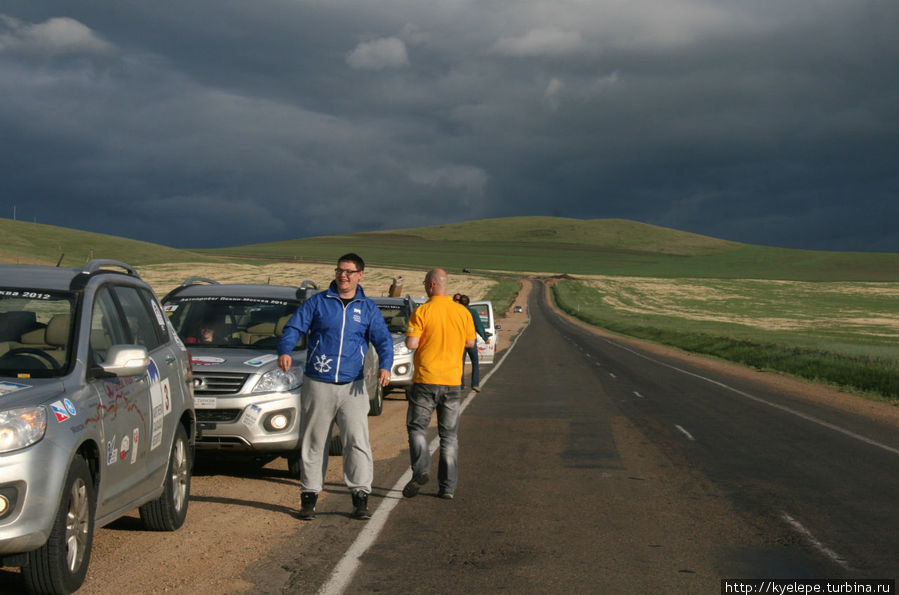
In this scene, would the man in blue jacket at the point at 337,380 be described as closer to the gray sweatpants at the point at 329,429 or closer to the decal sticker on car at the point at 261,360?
the gray sweatpants at the point at 329,429

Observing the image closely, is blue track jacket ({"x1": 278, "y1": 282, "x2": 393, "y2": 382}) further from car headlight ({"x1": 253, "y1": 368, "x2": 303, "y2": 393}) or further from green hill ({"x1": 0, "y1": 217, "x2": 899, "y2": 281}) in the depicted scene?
green hill ({"x1": 0, "y1": 217, "x2": 899, "y2": 281})

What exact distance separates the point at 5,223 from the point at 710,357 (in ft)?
407

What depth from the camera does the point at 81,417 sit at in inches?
201

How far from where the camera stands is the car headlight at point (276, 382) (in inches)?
349

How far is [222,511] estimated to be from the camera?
305 inches

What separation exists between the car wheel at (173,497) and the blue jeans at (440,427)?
209cm

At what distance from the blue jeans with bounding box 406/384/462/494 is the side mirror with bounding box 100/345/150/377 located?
346cm

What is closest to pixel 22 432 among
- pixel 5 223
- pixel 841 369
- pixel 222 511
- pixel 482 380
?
pixel 222 511

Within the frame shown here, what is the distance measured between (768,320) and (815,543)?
71.3 metres

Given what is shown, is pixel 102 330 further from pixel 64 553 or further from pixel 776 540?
pixel 776 540

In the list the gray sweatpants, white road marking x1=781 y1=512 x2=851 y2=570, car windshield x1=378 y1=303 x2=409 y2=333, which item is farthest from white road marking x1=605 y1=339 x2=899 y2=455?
the gray sweatpants

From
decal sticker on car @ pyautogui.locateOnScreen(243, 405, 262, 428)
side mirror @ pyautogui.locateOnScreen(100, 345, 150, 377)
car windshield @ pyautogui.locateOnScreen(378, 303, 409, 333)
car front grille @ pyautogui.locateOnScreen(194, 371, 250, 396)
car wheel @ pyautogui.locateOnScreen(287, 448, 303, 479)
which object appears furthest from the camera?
car windshield @ pyautogui.locateOnScreen(378, 303, 409, 333)

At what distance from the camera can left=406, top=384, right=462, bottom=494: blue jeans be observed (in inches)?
333

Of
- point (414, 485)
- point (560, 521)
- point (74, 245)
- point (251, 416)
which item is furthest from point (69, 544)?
point (74, 245)
